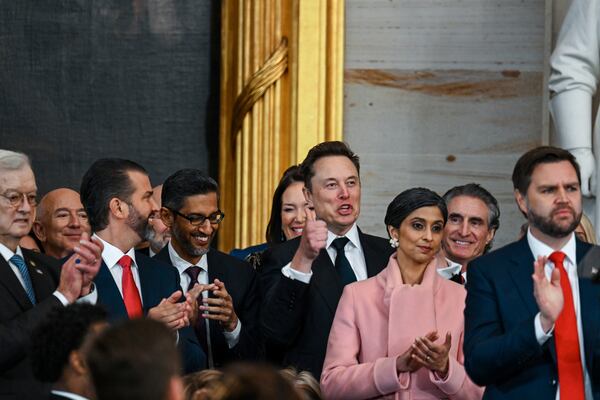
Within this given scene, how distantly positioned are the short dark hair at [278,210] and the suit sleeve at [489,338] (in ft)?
7.22

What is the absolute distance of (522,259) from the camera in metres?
5.68

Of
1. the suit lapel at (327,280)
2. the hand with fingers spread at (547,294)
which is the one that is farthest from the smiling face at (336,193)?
the hand with fingers spread at (547,294)

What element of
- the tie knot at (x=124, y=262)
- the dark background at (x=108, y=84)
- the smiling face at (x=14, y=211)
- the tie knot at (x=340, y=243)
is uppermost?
the dark background at (x=108, y=84)

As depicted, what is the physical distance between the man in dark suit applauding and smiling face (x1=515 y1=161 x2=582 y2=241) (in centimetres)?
91

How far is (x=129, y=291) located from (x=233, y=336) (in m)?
0.54

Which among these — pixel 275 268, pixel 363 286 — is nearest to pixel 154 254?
pixel 275 268

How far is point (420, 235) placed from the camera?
20.7 feet

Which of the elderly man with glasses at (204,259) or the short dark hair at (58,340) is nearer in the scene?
the short dark hair at (58,340)

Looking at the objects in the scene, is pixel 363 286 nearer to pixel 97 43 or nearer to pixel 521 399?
pixel 521 399

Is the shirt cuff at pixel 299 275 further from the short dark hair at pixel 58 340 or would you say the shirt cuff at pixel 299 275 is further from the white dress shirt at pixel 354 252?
the short dark hair at pixel 58 340

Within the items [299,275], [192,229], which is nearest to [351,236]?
Answer: [299,275]

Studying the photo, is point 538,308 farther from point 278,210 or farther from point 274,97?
point 274,97

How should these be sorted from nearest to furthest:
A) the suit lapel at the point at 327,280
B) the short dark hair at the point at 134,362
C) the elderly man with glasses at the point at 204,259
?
the short dark hair at the point at 134,362 < the suit lapel at the point at 327,280 < the elderly man with glasses at the point at 204,259

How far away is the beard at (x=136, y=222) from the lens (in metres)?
6.56
